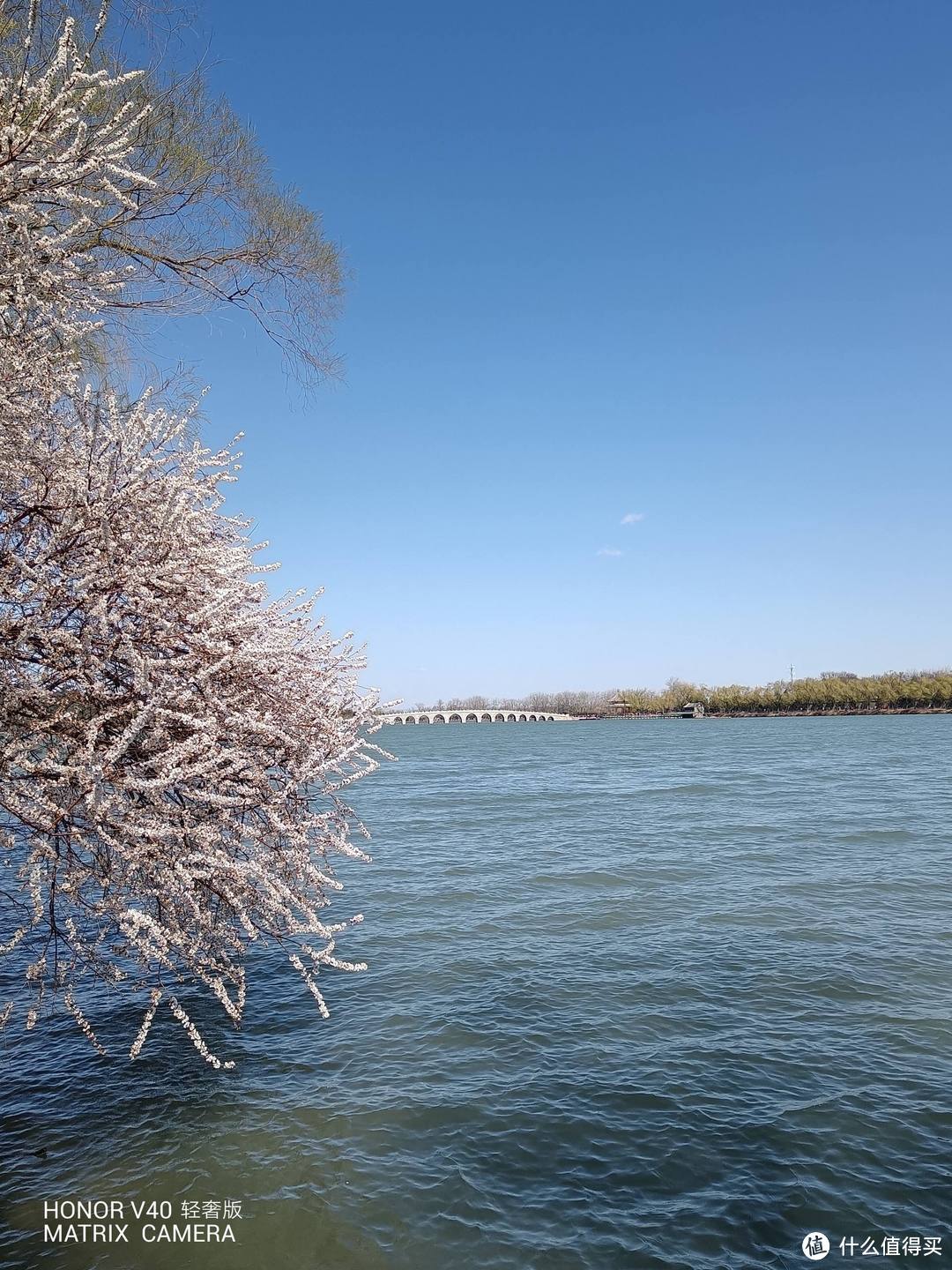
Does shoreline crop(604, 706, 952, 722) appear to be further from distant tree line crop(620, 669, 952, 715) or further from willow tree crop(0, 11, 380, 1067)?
willow tree crop(0, 11, 380, 1067)

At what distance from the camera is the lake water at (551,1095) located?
247 inches

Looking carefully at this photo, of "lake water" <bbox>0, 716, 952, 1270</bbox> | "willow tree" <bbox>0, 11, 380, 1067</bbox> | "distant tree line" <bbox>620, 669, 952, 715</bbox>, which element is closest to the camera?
"willow tree" <bbox>0, 11, 380, 1067</bbox>

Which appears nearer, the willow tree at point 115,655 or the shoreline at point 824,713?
the willow tree at point 115,655

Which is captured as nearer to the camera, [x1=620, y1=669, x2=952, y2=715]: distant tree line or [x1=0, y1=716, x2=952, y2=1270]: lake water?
[x1=0, y1=716, x2=952, y2=1270]: lake water

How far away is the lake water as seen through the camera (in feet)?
20.5

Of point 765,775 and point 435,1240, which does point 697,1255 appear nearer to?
point 435,1240

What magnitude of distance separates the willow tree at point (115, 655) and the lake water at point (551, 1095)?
2302 millimetres

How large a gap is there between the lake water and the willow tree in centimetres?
230

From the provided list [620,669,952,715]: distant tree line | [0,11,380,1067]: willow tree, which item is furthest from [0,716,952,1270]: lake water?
[620,669,952,715]: distant tree line

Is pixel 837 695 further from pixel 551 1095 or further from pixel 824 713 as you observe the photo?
pixel 551 1095

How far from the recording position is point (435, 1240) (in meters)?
6.16

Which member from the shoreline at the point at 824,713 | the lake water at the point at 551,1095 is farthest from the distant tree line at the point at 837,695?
the lake water at the point at 551,1095

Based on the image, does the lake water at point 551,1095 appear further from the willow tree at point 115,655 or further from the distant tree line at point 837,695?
the distant tree line at point 837,695

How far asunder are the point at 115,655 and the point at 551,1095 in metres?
6.19
